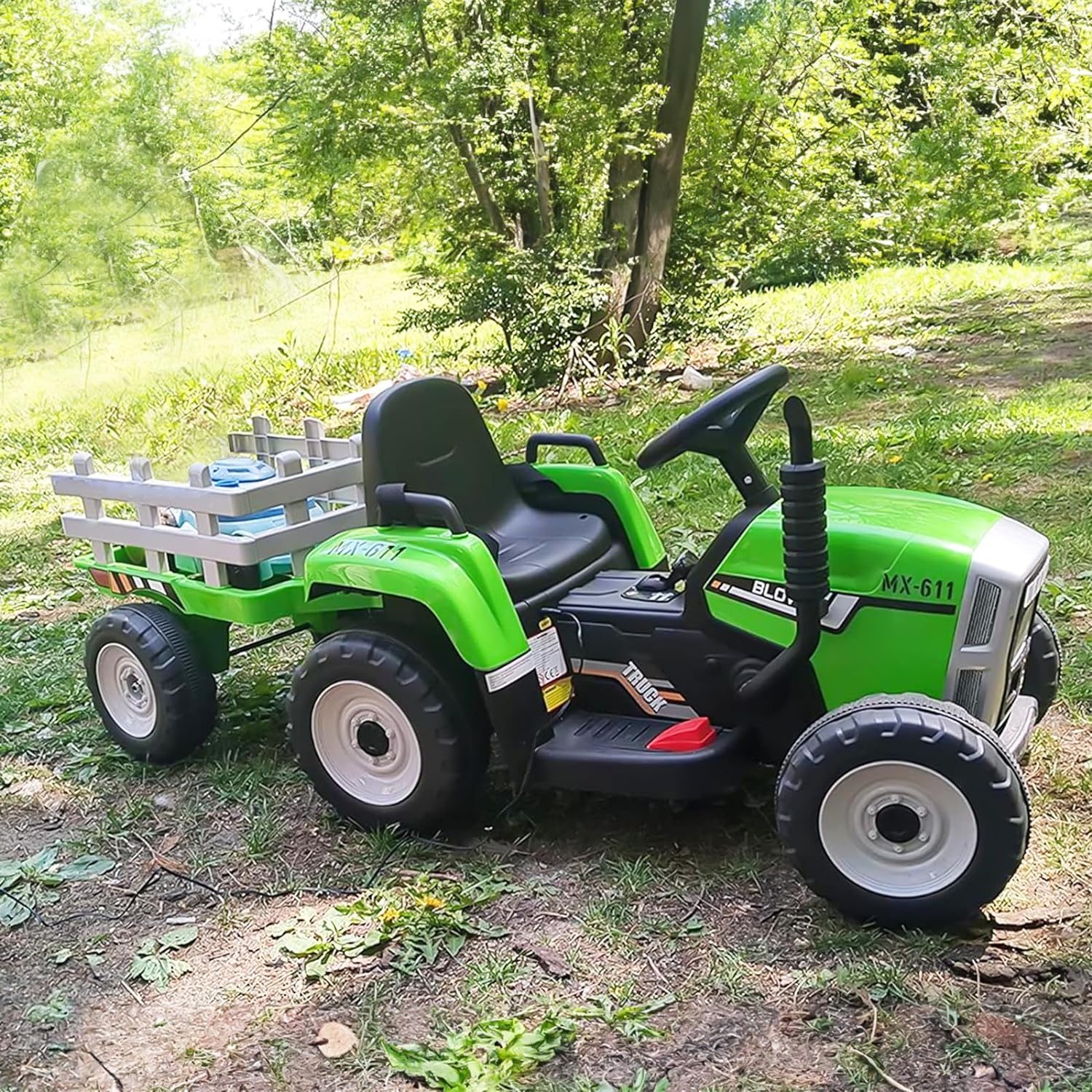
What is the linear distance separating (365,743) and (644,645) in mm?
771

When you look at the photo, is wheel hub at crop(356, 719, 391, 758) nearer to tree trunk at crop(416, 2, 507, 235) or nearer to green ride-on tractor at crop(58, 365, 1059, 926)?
green ride-on tractor at crop(58, 365, 1059, 926)

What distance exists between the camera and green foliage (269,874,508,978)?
257 cm

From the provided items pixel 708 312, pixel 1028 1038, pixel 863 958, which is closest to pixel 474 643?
pixel 863 958

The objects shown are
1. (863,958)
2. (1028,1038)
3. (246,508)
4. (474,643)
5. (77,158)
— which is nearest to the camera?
(1028,1038)

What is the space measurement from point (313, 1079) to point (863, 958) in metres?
1.11

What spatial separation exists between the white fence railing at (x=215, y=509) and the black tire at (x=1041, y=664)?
1.92m

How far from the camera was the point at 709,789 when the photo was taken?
8.89ft

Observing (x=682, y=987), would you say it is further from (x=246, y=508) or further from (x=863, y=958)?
(x=246, y=508)

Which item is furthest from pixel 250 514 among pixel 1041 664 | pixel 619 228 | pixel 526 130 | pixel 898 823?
pixel 526 130

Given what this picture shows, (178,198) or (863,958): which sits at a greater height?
(178,198)

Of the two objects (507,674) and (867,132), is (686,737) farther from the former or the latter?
(867,132)

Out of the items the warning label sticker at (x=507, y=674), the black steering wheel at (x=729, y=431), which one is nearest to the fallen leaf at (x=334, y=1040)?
the warning label sticker at (x=507, y=674)

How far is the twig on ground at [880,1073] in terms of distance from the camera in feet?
6.67

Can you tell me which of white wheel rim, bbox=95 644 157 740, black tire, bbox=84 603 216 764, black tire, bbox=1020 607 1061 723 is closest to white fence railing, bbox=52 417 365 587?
black tire, bbox=84 603 216 764
